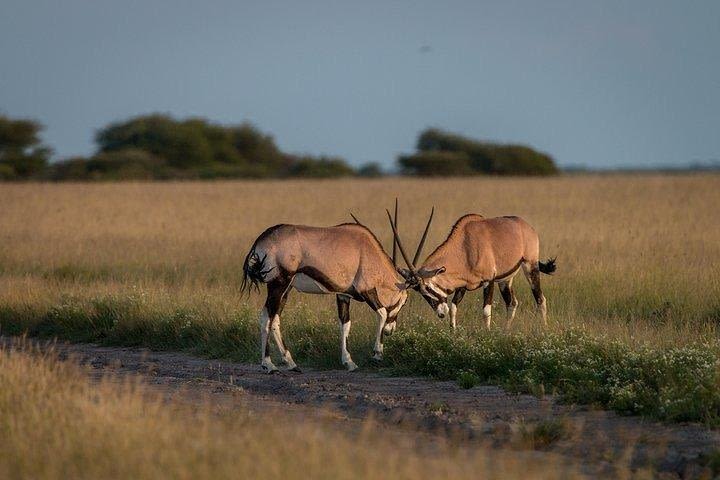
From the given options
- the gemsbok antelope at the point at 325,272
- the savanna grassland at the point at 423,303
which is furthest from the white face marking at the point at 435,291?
the gemsbok antelope at the point at 325,272

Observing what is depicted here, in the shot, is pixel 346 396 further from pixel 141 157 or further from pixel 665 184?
pixel 141 157

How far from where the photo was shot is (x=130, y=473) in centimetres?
615

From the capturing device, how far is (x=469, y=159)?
56.2m

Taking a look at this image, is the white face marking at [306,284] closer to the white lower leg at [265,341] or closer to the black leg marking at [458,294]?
the white lower leg at [265,341]

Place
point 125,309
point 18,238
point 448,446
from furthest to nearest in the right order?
point 18,238 < point 125,309 < point 448,446

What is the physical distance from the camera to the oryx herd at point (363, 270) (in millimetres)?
11109

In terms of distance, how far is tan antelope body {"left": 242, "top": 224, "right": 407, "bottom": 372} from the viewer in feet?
36.3

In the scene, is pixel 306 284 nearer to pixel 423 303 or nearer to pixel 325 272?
pixel 325 272

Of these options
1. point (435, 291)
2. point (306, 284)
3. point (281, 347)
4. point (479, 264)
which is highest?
point (479, 264)

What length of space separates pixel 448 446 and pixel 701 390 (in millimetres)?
2081

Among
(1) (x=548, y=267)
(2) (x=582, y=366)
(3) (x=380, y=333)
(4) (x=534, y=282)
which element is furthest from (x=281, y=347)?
(1) (x=548, y=267)

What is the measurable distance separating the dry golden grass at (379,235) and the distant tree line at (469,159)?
12.7 m

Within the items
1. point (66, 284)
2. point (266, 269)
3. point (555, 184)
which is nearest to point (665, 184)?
point (555, 184)

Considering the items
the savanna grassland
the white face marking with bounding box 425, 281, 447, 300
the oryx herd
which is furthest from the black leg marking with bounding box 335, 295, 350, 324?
the white face marking with bounding box 425, 281, 447, 300
